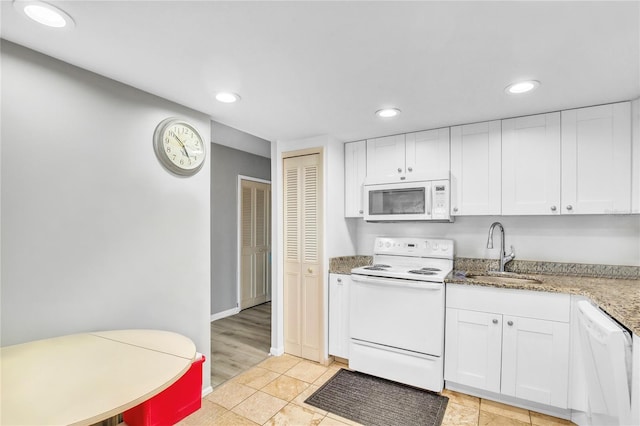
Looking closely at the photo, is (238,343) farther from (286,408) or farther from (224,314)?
(286,408)

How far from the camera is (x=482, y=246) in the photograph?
2.83m

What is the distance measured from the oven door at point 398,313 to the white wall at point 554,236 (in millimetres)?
753

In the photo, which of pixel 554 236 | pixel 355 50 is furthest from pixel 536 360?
pixel 355 50

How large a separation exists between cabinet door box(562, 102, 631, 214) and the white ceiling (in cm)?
12

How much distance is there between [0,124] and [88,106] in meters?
0.41

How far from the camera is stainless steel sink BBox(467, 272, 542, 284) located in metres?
2.41

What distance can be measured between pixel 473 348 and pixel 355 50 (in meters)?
2.25

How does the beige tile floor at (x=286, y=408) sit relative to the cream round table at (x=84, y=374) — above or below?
below

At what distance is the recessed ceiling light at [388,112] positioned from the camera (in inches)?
92.5

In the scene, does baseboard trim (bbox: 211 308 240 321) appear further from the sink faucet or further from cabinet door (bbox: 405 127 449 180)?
the sink faucet

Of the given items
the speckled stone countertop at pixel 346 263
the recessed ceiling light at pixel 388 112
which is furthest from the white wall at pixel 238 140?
the speckled stone countertop at pixel 346 263

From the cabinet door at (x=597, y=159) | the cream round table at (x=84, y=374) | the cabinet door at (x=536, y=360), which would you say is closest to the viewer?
the cream round table at (x=84, y=374)

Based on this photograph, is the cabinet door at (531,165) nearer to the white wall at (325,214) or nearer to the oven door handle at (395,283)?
the oven door handle at (395,283)

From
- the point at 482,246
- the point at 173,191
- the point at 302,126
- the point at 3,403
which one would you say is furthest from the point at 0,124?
the point at 482,246
